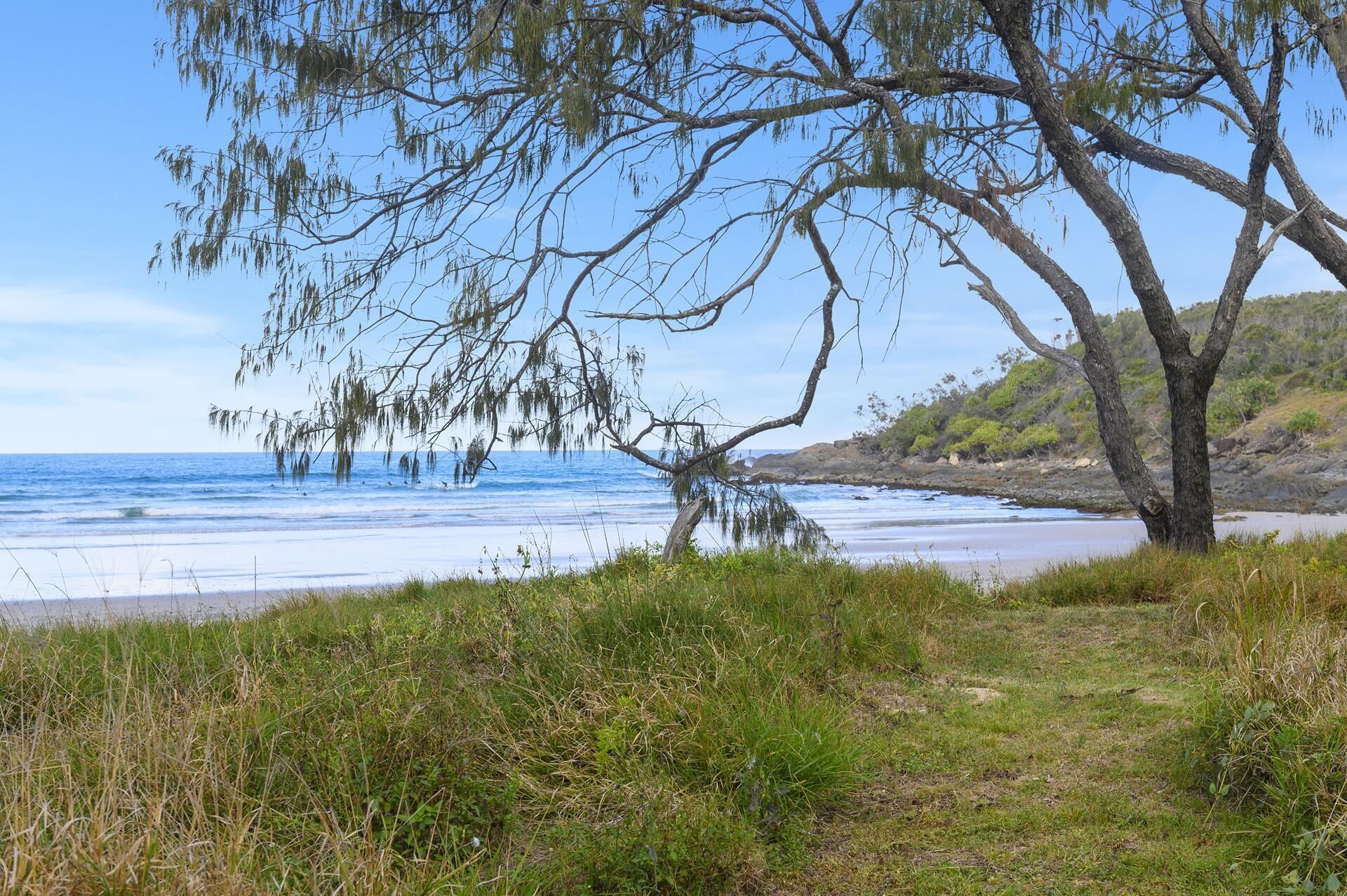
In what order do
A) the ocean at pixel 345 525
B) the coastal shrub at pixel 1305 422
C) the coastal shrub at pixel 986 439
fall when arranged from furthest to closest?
1. the coastal shrub at pixel 986 439
2. the coastal shrub at pixel 1305 422
3. the ocean at pixel 345 525

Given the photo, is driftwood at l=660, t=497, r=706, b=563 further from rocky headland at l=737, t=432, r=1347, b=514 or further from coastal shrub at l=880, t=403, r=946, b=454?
coastal shrub at l=880, t=403, r=946, b=454

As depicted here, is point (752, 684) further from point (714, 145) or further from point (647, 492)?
point (647, 492)

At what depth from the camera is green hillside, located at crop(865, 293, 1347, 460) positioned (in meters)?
28.4

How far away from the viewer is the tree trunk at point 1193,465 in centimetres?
808

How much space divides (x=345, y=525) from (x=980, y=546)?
14018 mm

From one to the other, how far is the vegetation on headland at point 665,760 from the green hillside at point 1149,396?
19.1 m

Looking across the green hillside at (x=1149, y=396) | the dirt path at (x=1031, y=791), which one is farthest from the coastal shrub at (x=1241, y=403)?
the dirt path at (x=1031, y=791)

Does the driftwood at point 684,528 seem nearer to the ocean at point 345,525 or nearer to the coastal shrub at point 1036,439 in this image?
the ocean at point 345,525

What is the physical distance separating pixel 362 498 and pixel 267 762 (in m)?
28.6

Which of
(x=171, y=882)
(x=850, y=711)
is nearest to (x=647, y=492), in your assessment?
(x=850, y=711)

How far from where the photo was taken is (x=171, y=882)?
2.05m

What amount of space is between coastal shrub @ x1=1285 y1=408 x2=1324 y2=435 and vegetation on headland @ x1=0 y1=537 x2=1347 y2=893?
24.0m

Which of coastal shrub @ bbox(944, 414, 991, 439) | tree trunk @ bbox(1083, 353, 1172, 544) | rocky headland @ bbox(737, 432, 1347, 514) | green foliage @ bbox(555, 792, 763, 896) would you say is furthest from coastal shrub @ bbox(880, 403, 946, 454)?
green foliage @ bbox(555, 792, 763, 896)

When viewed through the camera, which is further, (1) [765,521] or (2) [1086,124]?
(2) [1086,124]
